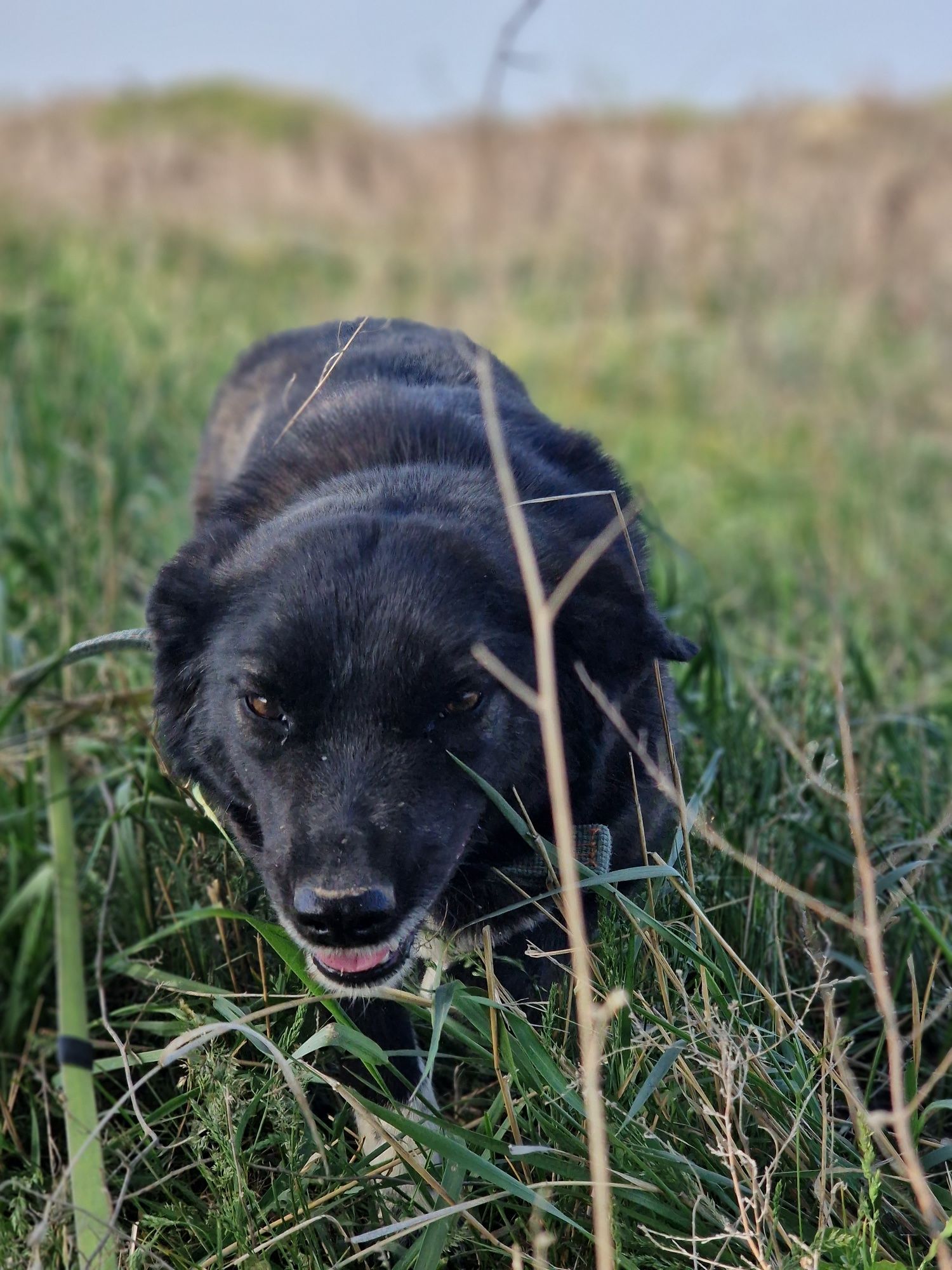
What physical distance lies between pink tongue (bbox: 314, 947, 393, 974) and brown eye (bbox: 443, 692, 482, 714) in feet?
1.34

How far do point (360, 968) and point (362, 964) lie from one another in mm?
10

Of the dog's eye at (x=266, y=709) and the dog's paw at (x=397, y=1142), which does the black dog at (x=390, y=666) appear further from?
the dog's paw at (x=397, y=1142)

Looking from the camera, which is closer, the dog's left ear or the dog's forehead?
the dog's forehead

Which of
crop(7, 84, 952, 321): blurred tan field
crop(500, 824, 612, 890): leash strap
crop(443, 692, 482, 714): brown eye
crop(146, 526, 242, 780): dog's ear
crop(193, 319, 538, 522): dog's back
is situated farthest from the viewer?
crop(7, 84, 952, 321): blurred tan field

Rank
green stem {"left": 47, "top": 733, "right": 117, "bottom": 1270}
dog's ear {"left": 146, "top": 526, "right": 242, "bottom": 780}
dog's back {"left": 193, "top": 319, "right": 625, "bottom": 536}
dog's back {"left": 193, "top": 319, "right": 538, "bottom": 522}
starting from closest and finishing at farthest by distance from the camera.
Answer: green stem {"left": 47, "top": 733, "right": 117, "bottom": 1270} < dog's ear {"left": 146, "top": 526, "right": 242, "bottom": 780} < dog's back {"left": 193, "top": 319, "right": 625, "bottom": 536} < dog's back {"left": 193, "top": 319, "right": 538, "bottom": 522}

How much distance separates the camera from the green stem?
189 centimetres

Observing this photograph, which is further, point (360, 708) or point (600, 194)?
point (600, 194)

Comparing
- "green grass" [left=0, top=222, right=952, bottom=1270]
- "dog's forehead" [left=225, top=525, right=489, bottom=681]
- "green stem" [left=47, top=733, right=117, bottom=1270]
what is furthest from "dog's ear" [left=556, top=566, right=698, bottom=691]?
"green stem" [left=47, top=733, right=117, bottom=1270]

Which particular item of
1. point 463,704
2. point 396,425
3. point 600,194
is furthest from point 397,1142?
point 600,194

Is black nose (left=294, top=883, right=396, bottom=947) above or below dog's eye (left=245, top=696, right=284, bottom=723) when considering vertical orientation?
below

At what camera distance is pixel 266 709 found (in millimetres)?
2156

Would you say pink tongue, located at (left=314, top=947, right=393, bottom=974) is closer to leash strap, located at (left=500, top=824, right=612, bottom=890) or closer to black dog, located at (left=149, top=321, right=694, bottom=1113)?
black dog, located at (left=149, top=321, right=694, bottom=1113)

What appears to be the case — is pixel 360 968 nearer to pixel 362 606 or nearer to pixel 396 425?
pixel 362 606

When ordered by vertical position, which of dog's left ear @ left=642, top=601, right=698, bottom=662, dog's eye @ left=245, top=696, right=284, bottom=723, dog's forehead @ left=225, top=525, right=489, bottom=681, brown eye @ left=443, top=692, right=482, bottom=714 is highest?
dog's forehead @ left=225, top=525, right=489, bottom=681
